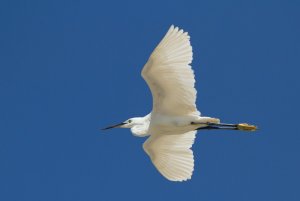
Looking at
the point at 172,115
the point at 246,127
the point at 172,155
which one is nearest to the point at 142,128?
the point at 172,115

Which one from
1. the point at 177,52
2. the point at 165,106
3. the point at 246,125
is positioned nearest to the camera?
the point at 177,52

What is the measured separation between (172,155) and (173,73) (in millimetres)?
2028

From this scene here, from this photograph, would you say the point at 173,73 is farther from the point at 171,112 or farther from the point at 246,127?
the point at 246,127

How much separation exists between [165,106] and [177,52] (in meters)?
1.26

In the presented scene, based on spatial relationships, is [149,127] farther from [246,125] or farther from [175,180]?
[246,125]

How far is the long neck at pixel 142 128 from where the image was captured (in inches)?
520

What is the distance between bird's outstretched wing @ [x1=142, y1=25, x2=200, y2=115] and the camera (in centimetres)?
1199

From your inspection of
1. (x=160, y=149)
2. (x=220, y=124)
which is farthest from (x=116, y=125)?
(x=220, y=124)

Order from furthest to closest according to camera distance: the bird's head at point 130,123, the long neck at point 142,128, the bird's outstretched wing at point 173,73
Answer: the bird's head at point 130,123 < the long neck at point 142,128 < the bird's outstretched wing at point 173,73

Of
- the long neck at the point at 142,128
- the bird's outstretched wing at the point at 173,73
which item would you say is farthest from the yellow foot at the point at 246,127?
the long neck at the point at 142,128

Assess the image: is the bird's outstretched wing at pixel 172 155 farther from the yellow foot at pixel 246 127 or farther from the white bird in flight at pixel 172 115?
the yellow foot at pixel 246 127

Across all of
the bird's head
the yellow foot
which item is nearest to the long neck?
the bird's head

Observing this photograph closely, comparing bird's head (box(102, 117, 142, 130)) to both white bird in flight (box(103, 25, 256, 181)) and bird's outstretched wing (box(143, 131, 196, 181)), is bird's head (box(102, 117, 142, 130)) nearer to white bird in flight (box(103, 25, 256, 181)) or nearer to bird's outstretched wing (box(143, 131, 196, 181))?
white bird in flight (box(103, 25, 256, 181))

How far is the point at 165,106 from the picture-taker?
1284 centimetres
